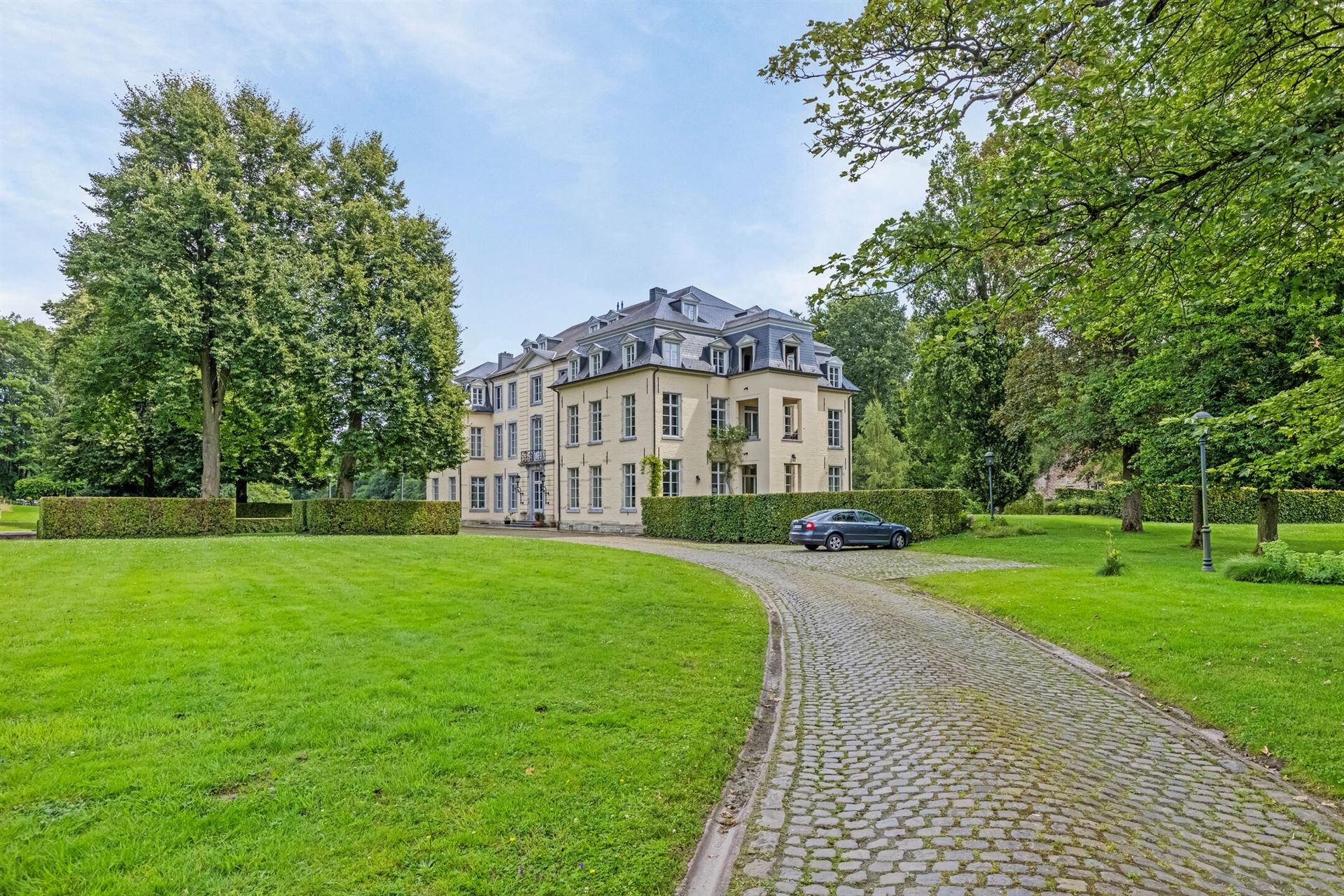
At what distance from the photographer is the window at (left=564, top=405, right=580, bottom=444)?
3844 cm

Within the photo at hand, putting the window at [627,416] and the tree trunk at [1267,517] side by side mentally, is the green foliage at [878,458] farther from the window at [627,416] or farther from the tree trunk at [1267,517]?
the tree trunk at [1267,517]

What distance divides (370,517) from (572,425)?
14174 mm

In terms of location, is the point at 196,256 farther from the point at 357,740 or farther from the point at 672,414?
the point at 357,740

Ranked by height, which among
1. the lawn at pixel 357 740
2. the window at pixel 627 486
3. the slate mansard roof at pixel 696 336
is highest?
the slate mansard roof at pixel 696 336

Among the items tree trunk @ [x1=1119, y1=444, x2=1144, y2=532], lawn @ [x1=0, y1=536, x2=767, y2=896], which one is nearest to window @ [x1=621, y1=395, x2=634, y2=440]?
tree trunk @ [x1=1119, y1=444, x2=1144, y2=532]

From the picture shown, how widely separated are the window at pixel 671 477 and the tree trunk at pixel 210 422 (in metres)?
17.9

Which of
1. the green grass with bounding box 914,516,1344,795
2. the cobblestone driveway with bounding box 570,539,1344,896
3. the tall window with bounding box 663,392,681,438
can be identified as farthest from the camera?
the tall window with bounding box 663,392,681,438

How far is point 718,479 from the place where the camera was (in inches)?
1383

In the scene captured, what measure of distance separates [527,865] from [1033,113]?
732cm

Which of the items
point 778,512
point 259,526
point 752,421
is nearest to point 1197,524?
point 778,512

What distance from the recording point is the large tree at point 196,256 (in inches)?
930

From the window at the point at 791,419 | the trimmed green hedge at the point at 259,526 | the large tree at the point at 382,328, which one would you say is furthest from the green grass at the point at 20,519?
the window at the point at 791,419

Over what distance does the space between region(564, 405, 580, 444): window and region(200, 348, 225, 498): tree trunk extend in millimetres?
16683

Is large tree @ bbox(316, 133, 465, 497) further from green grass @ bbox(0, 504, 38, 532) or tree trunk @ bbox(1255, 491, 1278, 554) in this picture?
tree trunk @ bbox(1255, 491, 1278, 554)
